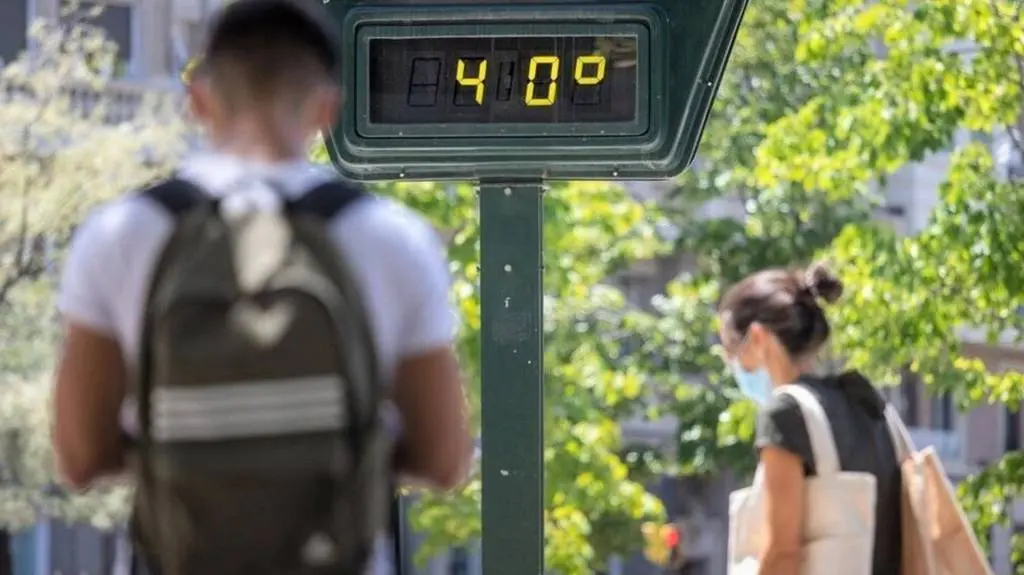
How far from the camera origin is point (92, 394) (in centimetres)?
343

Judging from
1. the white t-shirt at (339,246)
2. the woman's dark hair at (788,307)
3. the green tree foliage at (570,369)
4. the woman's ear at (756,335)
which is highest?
the white t-shirt at (339,246)

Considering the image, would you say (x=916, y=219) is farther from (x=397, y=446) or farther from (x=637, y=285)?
(x=397, y=446)

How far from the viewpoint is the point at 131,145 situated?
27.3 m

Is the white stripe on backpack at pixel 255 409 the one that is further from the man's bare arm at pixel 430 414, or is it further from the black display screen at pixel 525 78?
the black display screen at pixel 525 78

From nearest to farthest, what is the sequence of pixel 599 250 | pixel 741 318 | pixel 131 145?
pixel 741 318, pixel 599 250, pixel 131 145

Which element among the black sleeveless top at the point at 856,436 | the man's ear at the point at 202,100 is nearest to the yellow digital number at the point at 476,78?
the black sleeveless top at the point at 856,436

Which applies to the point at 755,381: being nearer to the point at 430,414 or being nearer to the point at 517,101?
the point at 517,101

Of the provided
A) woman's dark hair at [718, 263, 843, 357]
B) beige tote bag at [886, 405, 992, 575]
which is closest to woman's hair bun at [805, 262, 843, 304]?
woman's dark hair at [718, 263, 843, 357]

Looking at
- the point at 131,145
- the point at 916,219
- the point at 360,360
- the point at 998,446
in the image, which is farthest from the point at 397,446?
the point at 998,446

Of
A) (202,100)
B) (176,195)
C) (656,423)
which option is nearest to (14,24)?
(656,423)

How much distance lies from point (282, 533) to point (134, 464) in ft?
0.82

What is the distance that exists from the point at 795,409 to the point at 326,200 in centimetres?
227

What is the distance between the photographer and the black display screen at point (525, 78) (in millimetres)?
6051

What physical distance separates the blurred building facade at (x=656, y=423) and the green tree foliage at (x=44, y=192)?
143cm
